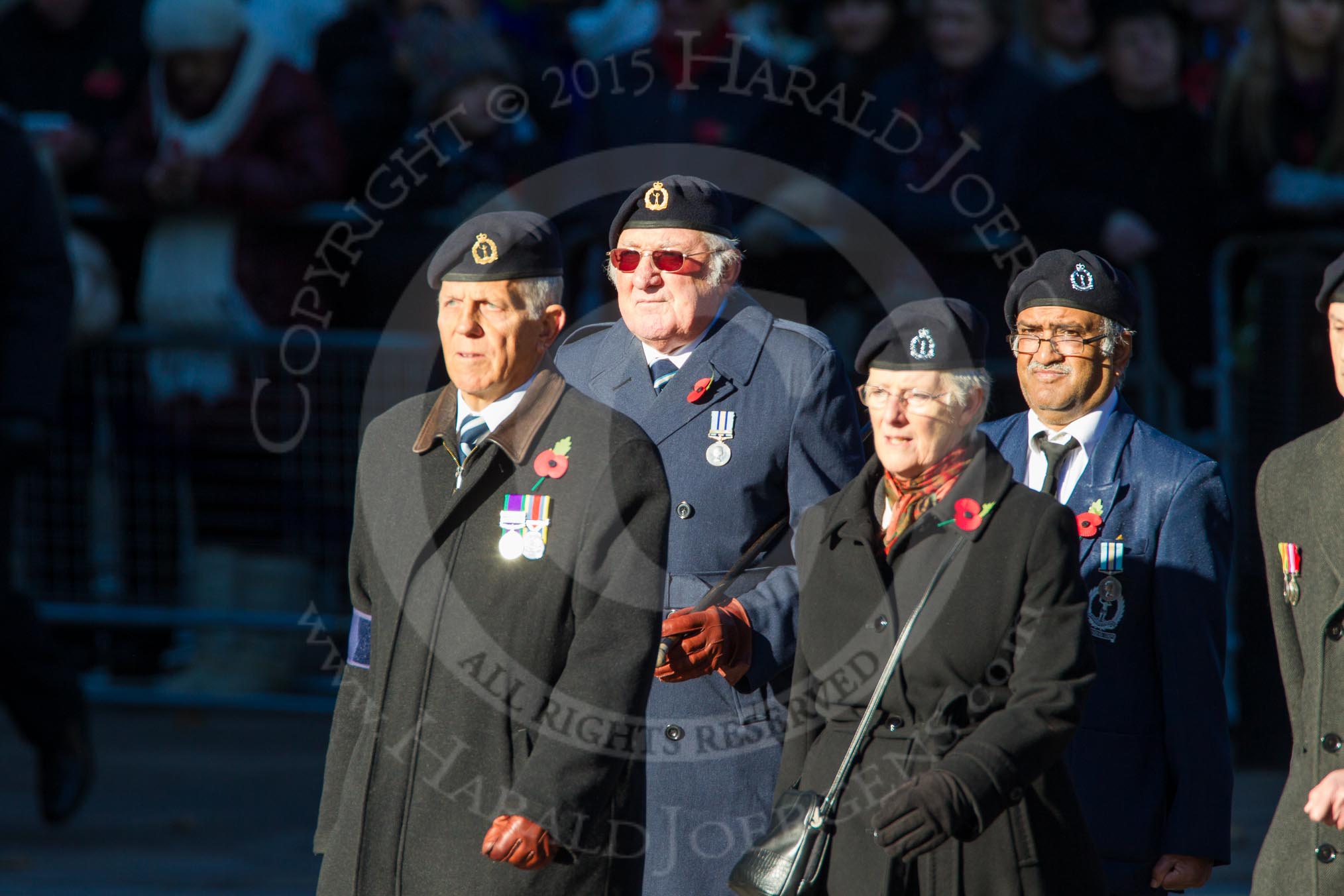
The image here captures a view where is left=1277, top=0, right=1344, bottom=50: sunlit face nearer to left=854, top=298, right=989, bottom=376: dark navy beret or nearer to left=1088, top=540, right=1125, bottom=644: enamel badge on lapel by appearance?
left=1088, top=540, right=1125, bottom=644: enamel badge on lapel

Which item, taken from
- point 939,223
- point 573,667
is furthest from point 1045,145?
point 573,667

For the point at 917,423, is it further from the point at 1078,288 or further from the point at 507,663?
the point at 507,663

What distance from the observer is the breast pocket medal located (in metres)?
4.68

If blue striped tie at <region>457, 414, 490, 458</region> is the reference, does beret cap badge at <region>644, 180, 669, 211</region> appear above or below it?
above

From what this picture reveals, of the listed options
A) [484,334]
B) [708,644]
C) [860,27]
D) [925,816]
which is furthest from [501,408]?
[860,27]

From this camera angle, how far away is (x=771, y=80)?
826 cm

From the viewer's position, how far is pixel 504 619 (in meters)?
3.88

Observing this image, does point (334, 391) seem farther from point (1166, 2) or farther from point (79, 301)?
point (1166, 2)

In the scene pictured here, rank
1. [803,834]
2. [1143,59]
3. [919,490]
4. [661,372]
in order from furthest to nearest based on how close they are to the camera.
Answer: [1143,59] → [661,372] → [919,490] → [803,834]

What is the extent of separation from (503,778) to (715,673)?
3.09 ft

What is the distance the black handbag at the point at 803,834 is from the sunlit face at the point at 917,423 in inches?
6.9

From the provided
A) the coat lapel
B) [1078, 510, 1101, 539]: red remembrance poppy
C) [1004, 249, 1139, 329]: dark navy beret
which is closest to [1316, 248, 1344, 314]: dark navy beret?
[1004, 249, 1139, 329]: dark navy beret

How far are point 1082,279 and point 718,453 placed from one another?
940 millimetres

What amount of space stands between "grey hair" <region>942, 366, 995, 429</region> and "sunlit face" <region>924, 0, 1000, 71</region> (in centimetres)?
465
